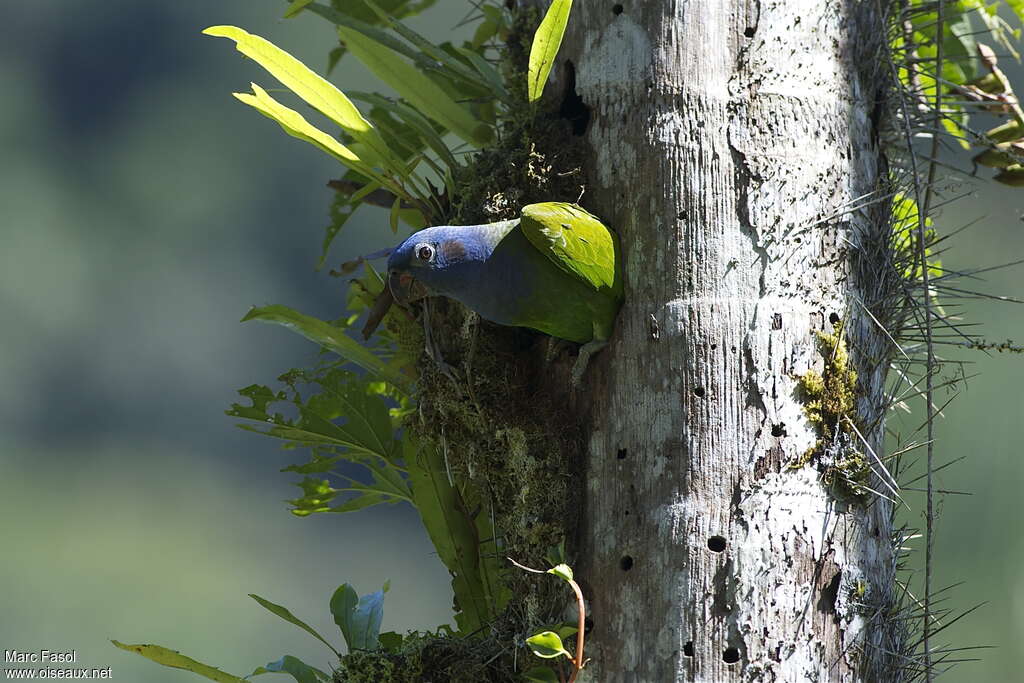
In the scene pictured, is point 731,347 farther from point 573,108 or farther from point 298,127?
point 298,127

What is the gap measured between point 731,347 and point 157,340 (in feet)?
32.9

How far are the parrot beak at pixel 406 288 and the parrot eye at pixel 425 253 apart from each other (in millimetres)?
155

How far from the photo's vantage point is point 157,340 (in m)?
11.0

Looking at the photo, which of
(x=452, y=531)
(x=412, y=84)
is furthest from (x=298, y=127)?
(x=452, y=531)

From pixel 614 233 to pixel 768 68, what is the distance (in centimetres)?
44

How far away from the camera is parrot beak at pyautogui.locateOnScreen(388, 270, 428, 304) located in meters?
Result: 2.20

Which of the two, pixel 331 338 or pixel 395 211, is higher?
pixel 395 211

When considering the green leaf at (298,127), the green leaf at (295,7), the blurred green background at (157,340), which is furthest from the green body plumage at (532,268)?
the blurred green background at (157,340)

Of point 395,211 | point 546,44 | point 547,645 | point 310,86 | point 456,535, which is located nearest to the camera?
point 547,645

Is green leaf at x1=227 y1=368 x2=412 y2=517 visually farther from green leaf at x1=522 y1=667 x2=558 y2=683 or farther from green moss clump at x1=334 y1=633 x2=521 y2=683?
green leaf at x1=522 y1=667 x2=558 y2=683

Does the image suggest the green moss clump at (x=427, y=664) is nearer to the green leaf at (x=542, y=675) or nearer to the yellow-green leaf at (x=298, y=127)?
the green leaf at (x=542, y=675)

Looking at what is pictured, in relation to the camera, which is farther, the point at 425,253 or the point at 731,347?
the point at 425,253

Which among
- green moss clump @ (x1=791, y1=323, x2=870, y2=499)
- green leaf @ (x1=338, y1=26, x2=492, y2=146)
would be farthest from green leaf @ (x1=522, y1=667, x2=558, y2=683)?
green leaf @ (x1=338, y1=26, x2=492, y2=146)

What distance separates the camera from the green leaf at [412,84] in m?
2.33
